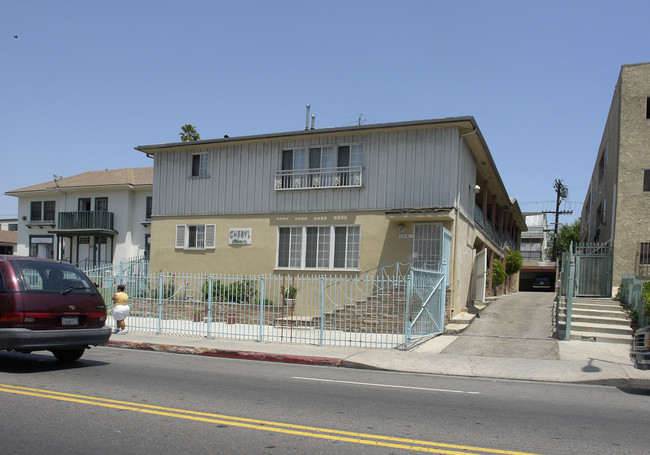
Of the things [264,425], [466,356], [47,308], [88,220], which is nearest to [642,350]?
[466,356]

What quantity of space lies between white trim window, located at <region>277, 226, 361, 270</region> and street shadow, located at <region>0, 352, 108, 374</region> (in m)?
10.6

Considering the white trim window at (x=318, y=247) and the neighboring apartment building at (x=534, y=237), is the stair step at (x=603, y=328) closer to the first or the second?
the white trim window at (x=318, y=247)

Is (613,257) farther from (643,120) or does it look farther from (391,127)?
(391,127)

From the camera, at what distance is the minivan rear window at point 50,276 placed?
29.3 feet

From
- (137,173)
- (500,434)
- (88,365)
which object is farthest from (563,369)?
(137,173)

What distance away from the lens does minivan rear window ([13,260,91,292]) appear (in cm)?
892

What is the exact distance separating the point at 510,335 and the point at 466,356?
346cm

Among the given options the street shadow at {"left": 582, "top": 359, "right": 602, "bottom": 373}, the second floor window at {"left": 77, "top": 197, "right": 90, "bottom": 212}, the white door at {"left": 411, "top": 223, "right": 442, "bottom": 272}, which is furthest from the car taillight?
the second floor window at {"left": 77, "top": 197, "right": 90, "bottom": 212}

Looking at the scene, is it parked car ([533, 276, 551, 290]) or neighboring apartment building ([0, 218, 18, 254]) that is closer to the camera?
neighboring apartment building ([0, 218, 18, 254])

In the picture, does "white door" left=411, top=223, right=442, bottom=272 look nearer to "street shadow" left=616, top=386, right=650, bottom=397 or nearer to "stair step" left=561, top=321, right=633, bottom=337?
"stair step" left=561, top=321, right=633, bottom=337

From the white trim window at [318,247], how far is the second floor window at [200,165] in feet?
14.9

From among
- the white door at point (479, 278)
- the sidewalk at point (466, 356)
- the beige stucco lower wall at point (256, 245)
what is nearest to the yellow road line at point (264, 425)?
the sidewalk at point (466, 356)

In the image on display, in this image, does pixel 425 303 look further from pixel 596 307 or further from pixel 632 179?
pixel 632 179

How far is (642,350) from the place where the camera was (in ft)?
30.8
